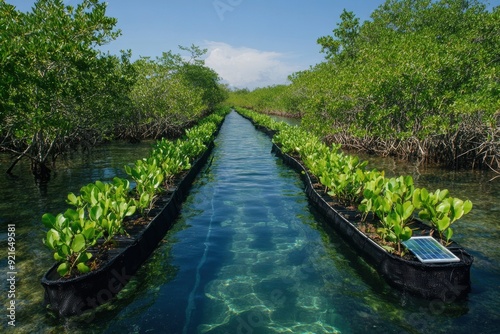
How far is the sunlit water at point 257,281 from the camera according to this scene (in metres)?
4.45

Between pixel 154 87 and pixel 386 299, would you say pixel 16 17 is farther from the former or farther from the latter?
pixel 154 87

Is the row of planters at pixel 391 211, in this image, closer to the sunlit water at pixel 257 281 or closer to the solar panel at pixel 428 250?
the solar panel at pixel 428 250

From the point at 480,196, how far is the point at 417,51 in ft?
20.5

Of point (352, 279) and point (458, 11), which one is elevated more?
point (458, 11)

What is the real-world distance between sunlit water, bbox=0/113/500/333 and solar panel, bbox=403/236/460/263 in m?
0.62

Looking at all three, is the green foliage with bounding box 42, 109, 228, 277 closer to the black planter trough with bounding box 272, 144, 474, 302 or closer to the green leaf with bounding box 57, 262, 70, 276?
the green leaf with bounding box 57, 262, 70, 276

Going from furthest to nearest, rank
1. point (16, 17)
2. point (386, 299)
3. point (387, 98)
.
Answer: point (387, 98) < point (16, 17) < point (386, 299)

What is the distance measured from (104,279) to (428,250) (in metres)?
4.73

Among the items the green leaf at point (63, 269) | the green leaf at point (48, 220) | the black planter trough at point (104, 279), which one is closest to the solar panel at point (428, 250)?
the black planter trough at point (104, 279)

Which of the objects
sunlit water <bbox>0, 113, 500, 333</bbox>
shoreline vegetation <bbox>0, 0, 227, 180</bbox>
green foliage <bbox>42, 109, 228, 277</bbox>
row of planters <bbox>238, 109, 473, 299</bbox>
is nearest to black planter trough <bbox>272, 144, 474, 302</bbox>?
row of planters <bbox>238, 109, 473, 299</bbox>

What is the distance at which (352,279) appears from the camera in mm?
5605

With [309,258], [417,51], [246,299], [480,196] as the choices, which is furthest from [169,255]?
[417,51]

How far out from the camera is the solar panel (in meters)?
4.77

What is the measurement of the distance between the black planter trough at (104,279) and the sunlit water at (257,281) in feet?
0.47
